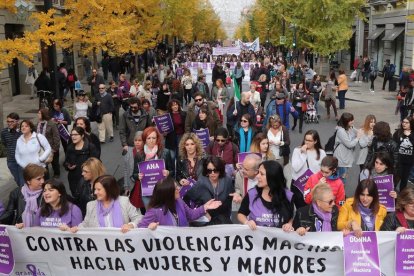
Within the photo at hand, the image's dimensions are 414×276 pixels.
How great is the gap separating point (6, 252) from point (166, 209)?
1716 millimetres

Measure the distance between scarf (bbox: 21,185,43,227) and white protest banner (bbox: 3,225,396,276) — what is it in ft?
0.56

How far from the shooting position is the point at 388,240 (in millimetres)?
4863

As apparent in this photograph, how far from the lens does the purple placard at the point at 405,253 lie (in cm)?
483

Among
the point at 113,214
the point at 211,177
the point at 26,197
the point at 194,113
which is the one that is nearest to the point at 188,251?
the point at 113,214

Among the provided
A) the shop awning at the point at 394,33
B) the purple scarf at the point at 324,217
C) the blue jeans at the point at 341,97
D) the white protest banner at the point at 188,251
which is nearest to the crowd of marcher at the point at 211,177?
the purple scarf at the point at 324,217

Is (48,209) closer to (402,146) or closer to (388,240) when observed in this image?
(388,240)

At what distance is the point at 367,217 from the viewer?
5.00 meters

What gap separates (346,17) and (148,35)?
11597 mm

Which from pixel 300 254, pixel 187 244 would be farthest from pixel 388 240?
pixel 187 244

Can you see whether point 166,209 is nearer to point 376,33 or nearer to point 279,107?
point 279,107

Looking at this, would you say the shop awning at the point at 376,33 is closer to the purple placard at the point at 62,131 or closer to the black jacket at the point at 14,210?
the purple placard at the point at 62,131

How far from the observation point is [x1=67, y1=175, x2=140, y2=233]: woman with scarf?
5.06 m

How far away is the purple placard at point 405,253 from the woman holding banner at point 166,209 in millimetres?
2021

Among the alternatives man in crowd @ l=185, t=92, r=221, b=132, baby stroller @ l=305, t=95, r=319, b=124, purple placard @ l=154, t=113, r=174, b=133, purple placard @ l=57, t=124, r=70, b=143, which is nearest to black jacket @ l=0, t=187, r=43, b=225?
purple placard @ l=154, t=113, r=174, b=133
